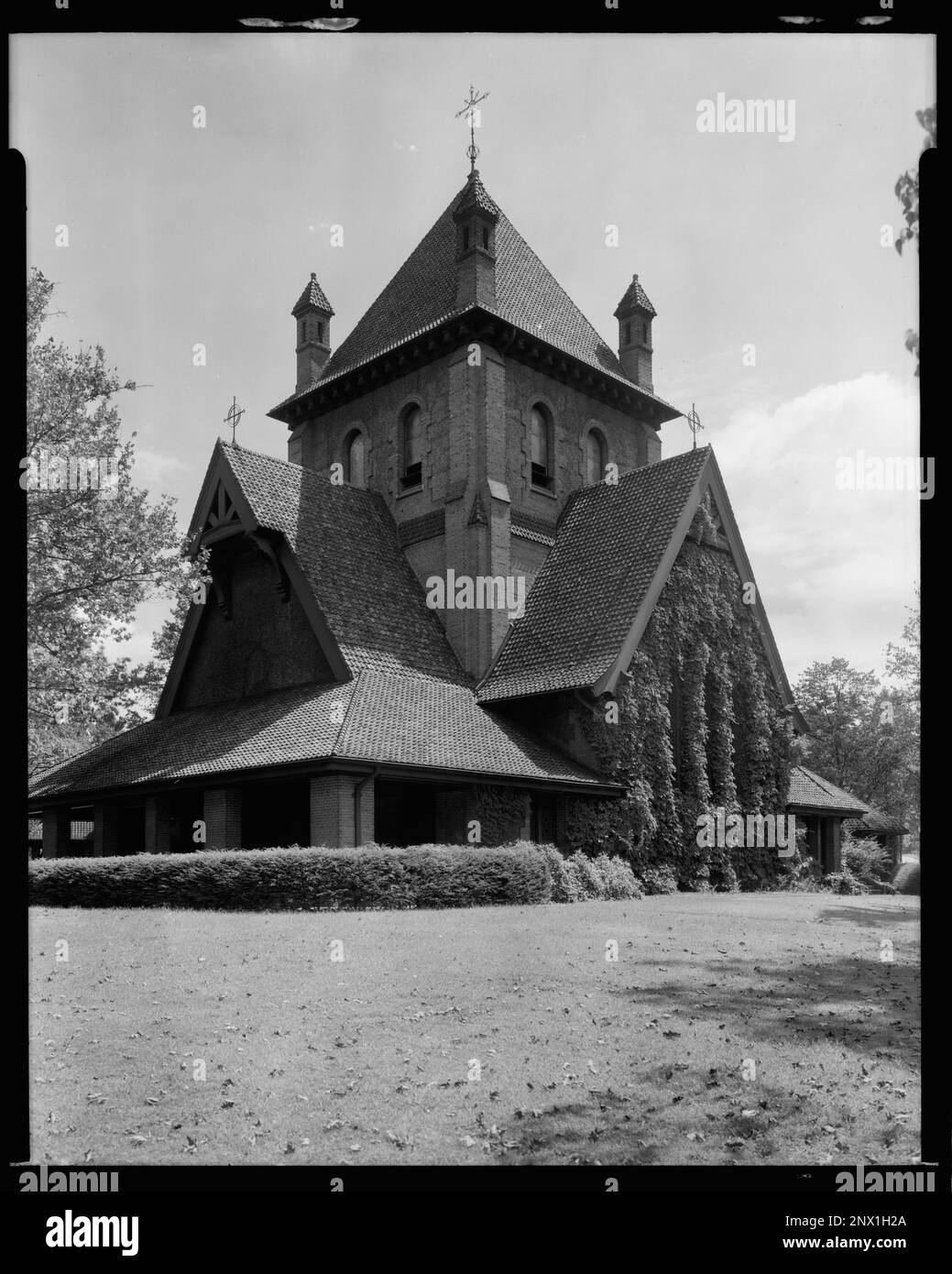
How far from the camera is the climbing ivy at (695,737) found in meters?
26.8

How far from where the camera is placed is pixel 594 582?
96.6 feet

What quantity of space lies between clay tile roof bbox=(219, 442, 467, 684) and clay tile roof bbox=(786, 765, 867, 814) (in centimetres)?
1174

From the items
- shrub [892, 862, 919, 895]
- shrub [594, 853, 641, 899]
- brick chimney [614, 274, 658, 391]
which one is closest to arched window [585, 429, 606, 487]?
brick chimney [614, 274, 658, 391]

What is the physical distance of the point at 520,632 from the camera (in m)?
30.0

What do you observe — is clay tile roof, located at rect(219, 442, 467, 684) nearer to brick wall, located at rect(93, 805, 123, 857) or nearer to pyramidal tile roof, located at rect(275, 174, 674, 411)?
pyramidal tile roof, located at rect(275, 174, 674, 411)

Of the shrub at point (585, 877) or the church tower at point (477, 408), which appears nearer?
the shrub at point (585, 877)

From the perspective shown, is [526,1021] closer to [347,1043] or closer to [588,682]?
[347,1043]

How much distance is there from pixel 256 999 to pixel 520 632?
64.2 ft

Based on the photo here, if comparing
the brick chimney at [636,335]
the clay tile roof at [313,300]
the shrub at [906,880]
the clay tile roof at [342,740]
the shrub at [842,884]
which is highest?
the clay tile roof at [313,300]

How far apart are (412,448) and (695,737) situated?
11.4 m

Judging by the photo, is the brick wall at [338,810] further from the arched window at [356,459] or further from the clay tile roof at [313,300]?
the clay tile roof at [313,300]

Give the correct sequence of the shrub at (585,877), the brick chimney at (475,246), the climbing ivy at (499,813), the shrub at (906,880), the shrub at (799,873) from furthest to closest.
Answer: the shrub at (906,880) < the shrub at (799,873) < the brick chimney at (475,246) < the climbing ivy at (499,813) < the shrub at (585,877)

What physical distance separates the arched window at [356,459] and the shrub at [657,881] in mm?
14372

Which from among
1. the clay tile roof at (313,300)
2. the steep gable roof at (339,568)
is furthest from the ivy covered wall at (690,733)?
the clay tile roof at (313,300)
